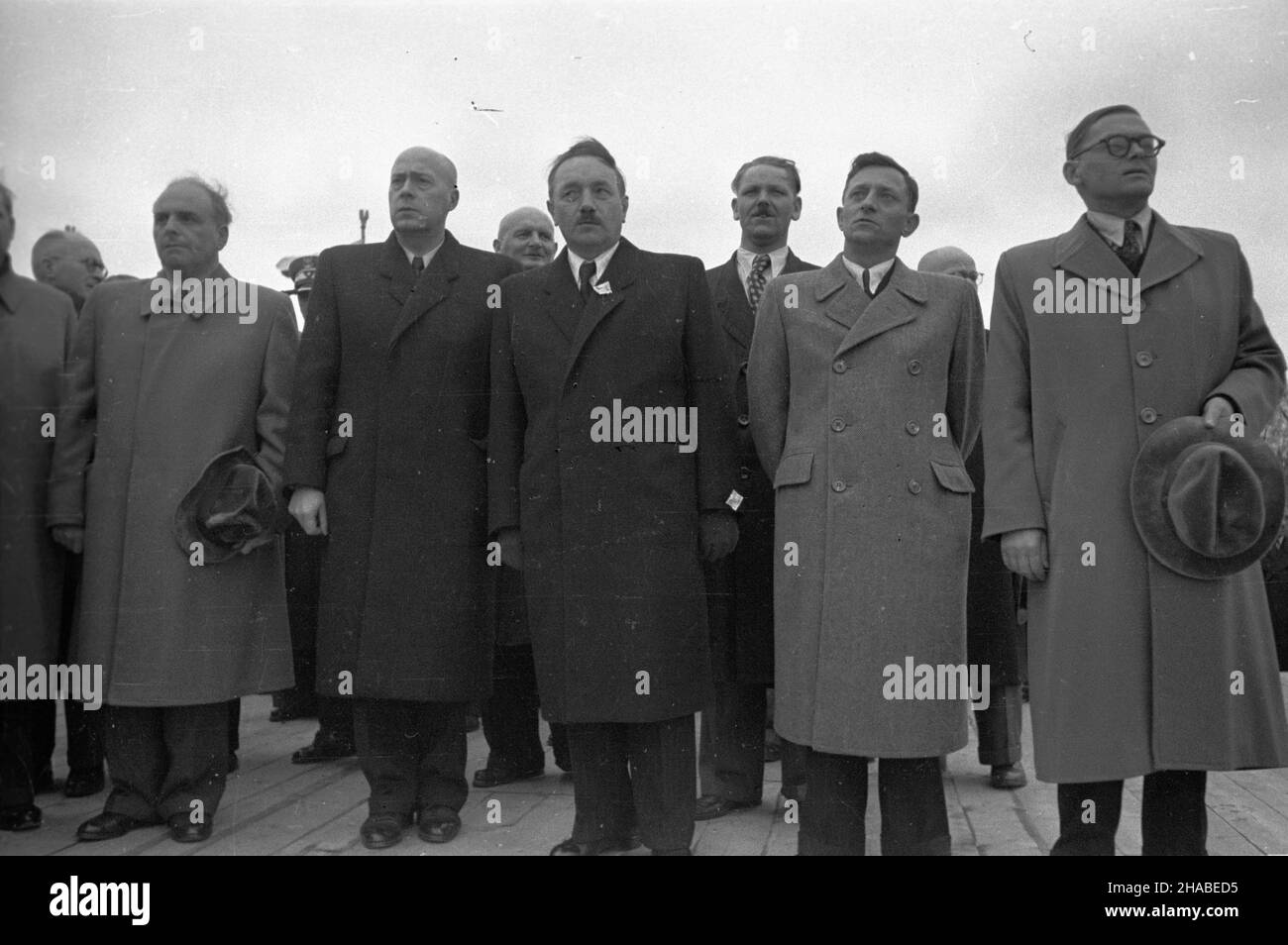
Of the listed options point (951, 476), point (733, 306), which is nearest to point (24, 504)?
point (733, 306)

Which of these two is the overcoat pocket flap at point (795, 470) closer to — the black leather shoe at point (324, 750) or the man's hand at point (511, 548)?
the man's hand at point (511, 548)

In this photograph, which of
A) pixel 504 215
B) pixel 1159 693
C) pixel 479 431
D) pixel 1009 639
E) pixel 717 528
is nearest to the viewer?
pixel 1159 693

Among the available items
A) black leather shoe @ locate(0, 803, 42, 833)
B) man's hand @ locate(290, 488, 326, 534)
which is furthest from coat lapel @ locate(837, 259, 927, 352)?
black leather shoe @ locate(0, 803, 42, 833)

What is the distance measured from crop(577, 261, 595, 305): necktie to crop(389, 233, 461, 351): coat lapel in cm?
58

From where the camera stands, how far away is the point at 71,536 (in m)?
4.35

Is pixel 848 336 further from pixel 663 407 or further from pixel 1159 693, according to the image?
pixel 1159 693

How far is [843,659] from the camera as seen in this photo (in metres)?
3.61

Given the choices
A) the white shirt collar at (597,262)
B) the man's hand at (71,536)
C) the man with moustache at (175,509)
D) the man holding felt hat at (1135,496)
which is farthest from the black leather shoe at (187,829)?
the man holding felt hat at (1135,496)

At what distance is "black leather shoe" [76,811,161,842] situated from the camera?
411 cm

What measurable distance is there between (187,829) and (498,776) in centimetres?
135

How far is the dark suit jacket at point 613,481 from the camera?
380 centimetres

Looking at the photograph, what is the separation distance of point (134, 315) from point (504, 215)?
2287 millimetres
